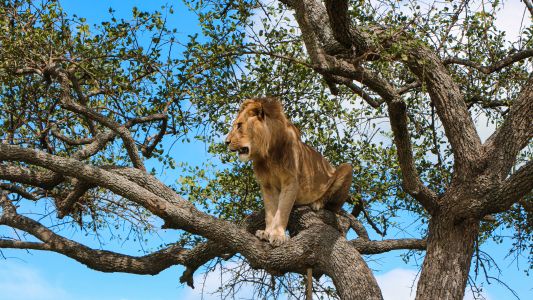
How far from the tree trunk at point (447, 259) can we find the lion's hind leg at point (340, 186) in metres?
1.09

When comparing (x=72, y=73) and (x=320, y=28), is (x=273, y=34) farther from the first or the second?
(x=72, y=73)

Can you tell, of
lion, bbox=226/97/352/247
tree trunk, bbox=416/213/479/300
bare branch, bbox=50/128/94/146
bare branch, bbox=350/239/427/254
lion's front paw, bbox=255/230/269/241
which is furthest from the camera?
bare branch, bbox=50/128/94/146

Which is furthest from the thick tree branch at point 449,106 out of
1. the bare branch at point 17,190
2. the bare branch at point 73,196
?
the bare branch at point 17,190

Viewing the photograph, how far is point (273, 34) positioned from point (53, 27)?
302 centimetres

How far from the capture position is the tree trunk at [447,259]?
275 inches

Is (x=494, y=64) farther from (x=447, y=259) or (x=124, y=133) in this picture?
(x=124, y=133)

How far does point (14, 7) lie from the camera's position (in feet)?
30.5

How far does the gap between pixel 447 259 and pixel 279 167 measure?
2.03 meters

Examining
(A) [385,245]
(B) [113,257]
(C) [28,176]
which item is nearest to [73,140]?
(C) [28,176]

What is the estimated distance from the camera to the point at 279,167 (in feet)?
24.4

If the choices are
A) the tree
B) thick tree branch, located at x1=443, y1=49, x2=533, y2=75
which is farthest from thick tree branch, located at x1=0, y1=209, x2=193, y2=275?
thick tree branch, located at x1=443, y1=49, x2=533, y2=75

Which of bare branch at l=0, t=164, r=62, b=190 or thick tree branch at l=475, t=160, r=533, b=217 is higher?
bare branch at l=0, t=164, r=62, b=190

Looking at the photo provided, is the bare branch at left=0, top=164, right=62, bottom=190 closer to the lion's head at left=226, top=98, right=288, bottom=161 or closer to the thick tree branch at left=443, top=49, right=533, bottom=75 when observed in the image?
the lion's head at left=226, top=98, right=288, bottom=161

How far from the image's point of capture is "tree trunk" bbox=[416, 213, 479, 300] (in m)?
6.99
